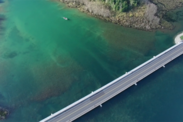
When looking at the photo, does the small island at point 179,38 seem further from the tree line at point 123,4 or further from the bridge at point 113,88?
the tree line at point 123,4

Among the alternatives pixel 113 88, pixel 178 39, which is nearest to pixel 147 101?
pixel 113 88

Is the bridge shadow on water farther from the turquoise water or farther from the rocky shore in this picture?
the rocky shore

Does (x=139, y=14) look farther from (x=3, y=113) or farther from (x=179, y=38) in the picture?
(x=3, y=113)

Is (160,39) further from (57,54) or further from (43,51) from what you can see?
(43,51)

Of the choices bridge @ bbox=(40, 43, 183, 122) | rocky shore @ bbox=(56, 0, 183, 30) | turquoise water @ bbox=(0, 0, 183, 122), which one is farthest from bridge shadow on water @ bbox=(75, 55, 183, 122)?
rocky shore @ bbox=(56, 0, 183, 30)

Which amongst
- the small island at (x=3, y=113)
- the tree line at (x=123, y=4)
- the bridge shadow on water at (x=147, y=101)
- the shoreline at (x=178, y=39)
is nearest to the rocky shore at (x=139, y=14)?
the tree line at (x=123, y=4)

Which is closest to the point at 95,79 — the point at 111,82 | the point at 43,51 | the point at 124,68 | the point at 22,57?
the point at 111,82

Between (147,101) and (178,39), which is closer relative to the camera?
(147,101)
